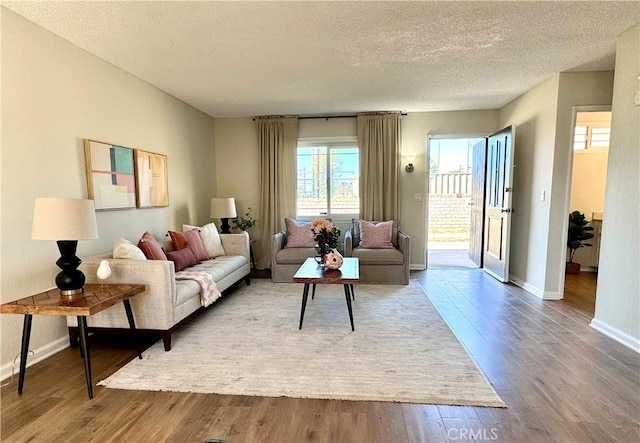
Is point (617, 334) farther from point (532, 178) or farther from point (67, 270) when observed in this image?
point (67, 270)

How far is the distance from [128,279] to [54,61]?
1.84m

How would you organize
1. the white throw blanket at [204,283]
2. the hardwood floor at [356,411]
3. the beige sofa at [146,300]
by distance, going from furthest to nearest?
1. the white throw blanket at [204,283]
2. the beige sofa at [146,300]
3. the hardwood floor at [356,411]

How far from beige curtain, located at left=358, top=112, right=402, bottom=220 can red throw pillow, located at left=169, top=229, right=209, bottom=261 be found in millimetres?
2579

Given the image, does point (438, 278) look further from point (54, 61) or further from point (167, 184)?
point (54, 61)

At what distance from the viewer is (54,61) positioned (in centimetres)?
249

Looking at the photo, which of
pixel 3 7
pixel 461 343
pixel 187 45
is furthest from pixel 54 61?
pixel 461 343

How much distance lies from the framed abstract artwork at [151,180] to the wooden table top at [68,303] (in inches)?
58.5

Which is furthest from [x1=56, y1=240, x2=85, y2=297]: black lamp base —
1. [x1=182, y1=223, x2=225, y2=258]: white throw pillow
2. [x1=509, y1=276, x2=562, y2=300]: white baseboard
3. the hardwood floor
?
[x1=509, y1=276, x2=562, y2=300]: white baseboard

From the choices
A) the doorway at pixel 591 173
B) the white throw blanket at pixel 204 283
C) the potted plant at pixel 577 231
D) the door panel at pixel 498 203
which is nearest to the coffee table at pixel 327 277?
the white throw blanket at pixel 204 283

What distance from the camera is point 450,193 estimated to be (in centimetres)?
761

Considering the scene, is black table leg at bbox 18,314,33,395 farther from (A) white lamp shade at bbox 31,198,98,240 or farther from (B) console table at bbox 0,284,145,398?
(A) white lamp shade at bbox 31,198,98,240

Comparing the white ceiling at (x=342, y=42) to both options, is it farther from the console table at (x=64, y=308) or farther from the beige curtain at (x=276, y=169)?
the console table at (x=64, y=308)

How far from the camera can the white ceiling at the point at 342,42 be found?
7.17 feet

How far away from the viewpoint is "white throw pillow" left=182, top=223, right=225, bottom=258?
3.96 m
